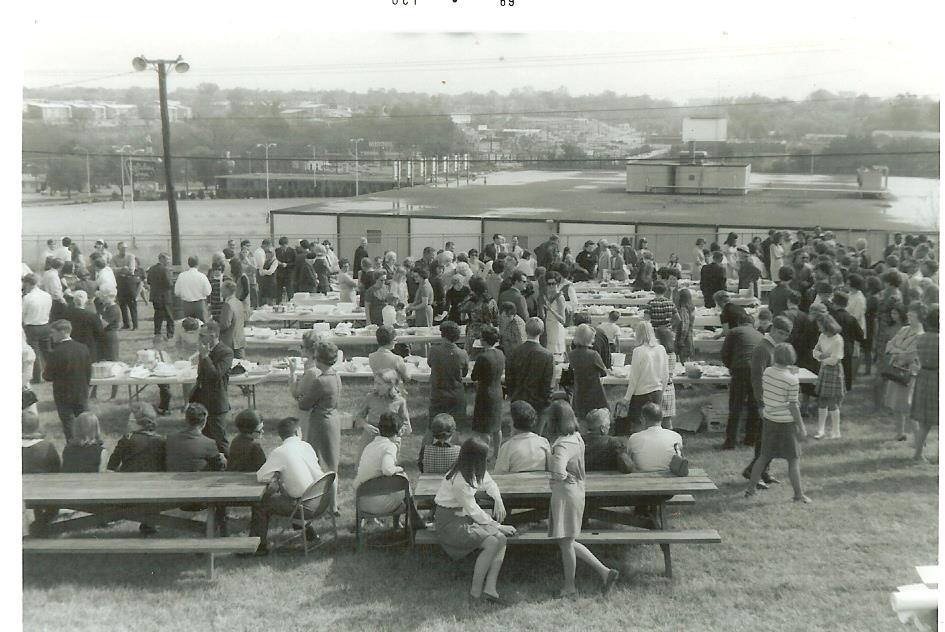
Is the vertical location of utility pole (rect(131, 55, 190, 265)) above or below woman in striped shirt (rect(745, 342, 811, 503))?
above

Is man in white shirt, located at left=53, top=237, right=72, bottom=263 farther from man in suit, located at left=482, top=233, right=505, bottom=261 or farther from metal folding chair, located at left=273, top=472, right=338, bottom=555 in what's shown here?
metal folding chair, located at left=273, top=472, right=338, bottom=555

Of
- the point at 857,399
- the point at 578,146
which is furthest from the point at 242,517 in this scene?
the point at 578,146

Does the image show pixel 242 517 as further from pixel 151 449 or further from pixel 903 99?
pixel 903 99

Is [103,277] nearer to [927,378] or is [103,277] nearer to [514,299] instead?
[514,299]

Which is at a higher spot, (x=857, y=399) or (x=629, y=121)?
(x=629, y=121)

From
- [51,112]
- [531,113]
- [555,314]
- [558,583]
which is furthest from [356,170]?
[558,583]

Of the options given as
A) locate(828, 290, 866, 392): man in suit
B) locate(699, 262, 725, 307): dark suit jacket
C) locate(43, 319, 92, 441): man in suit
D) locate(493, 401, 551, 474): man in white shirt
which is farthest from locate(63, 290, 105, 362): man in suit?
locate(699, 262, 725, 307): dark suit jacket
